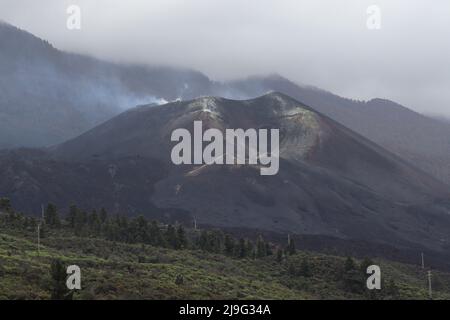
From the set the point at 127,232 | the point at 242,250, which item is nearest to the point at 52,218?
the point at 127,232

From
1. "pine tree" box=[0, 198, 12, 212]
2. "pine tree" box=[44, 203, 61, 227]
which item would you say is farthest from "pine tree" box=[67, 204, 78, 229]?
"pine tree" box=[0, 198, 12, 212]

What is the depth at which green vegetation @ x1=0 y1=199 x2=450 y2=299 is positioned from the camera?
53.0m

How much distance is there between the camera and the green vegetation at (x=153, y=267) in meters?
53.0

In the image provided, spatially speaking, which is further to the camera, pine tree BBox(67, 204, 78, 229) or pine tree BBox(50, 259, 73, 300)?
pine tree BBox(67, 204, 78, 229)

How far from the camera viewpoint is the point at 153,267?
232ft

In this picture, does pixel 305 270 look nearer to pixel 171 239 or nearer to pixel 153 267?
pixel 171 239

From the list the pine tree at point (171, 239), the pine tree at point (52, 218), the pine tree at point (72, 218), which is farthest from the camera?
the pine tree at point (72, 218)

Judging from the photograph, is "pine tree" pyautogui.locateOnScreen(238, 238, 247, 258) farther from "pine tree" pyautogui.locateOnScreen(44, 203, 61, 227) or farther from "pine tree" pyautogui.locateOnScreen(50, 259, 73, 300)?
"pine tree" pyautogui.locateOnScreen(50, 259, 73, 300)

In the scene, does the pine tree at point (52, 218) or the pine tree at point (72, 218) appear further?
the pine tree at point (72, 218)

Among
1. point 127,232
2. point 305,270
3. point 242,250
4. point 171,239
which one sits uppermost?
point 127,232

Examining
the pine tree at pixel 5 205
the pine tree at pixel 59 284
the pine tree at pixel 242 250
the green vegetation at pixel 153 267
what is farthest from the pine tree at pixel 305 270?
the pine tree at pixel 59 284

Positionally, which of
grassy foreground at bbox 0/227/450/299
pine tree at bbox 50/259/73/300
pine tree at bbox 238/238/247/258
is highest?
pine tree at bbox 238/238/247/258

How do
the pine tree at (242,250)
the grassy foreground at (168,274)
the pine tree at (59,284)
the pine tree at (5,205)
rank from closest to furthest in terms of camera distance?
the pine tree at (59,284) < the grassy foreground at (168,274) < the pine tree at (5,205) < the pine tree at (242,250)

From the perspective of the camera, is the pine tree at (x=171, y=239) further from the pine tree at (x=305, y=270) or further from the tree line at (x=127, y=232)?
the pine tree at (x=305, y=270)
